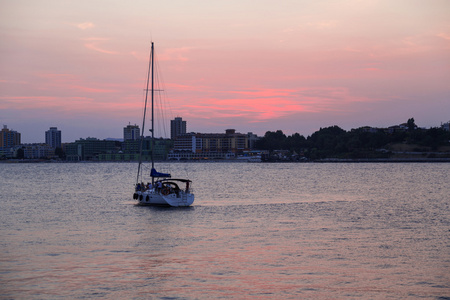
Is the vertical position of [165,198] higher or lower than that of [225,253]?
higher

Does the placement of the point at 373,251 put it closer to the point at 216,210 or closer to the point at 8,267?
the point at 8,267

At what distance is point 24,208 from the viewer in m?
57.1

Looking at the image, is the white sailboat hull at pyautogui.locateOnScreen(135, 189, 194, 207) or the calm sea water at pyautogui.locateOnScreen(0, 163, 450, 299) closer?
the calm sea water at pyautogui.locateOnScreen(0, 163, 450, 299)

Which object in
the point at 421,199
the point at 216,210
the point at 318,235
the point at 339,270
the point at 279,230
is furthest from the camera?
the point at 421,199

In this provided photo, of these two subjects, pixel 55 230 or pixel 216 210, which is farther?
pixel 216 210

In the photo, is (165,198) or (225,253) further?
(165,198)

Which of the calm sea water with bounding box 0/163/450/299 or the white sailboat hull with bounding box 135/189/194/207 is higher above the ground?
the white sailboat hull with bounding box 135/189/194/207

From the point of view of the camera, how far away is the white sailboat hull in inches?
2157

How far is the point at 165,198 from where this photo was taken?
5459 cm

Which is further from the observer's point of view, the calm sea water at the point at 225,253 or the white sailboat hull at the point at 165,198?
the white sailboat hull at the point at 165,198

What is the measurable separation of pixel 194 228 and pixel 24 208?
24.6m

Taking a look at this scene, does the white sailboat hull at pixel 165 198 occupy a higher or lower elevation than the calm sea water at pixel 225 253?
higher

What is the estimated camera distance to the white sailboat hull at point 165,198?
180 ft

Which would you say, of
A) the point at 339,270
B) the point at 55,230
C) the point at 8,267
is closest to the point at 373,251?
the point at 339,270
